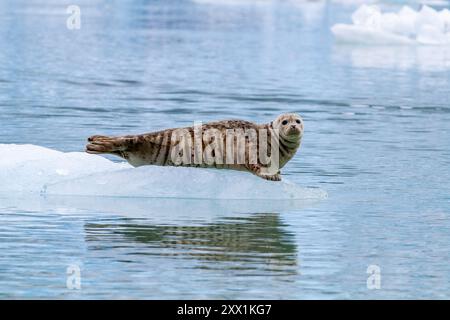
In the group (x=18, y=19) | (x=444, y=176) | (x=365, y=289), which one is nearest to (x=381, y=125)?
(x=444, y=176)

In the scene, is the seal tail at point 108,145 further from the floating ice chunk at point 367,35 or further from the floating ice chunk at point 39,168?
the floating ice chunk at point 367,35

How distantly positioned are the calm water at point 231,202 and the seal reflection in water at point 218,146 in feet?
1.65

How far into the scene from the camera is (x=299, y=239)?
1027 cm

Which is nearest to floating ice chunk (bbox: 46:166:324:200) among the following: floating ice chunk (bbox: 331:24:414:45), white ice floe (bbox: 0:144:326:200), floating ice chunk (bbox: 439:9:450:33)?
white ice floe (bbox: 0:144:326:200)

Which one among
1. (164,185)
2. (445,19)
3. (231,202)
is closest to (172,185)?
(164,185)

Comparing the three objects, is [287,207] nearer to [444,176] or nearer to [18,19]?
[444,176]

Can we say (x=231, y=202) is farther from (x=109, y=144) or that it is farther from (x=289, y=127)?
(x=109, y=144)

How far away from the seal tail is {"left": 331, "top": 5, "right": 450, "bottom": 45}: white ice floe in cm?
2681

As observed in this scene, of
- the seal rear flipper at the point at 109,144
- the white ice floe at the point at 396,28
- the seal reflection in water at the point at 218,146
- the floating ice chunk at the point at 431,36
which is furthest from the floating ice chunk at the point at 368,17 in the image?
the seal rear flipper at the point at 109,144

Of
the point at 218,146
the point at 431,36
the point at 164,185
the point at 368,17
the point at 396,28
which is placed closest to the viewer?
the point at 164,185

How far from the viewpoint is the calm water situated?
353 inches

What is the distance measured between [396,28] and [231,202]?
3055cm

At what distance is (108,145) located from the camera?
11930 millimetres

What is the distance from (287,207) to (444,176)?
2.84 meters
